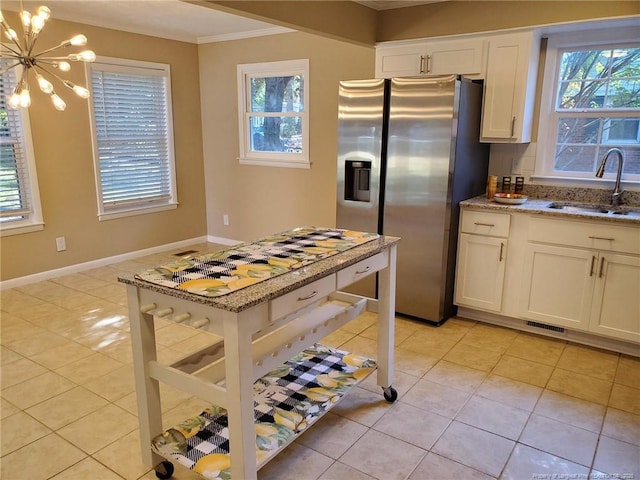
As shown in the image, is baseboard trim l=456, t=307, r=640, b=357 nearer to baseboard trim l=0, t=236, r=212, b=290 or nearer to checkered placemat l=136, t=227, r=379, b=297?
checkered placemat l=136, t=227, r=379, b=297

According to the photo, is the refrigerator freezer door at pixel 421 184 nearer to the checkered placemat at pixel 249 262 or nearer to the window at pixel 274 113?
the checkered placemat at pixel 249 262

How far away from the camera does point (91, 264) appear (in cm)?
486

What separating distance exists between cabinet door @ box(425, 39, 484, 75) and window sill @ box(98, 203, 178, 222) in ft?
10.8

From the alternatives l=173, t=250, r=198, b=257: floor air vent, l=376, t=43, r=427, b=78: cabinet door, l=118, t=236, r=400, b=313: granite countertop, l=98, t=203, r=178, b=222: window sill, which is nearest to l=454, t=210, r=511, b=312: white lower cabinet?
l=376, t=43, r=427, b=78: cabinet door

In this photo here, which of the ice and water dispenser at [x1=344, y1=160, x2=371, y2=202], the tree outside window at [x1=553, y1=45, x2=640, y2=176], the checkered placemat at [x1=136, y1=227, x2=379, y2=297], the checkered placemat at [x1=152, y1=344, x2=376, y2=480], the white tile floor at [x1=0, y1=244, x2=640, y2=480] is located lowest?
the white tile floor at [x1=0, y1=244, x2=640, y2=480]

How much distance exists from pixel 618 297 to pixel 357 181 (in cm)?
197

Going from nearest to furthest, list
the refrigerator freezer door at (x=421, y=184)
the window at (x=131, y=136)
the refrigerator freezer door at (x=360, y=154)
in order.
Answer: the refrigerator freezer door at (x=421, y=184)
the refrigerator freezer door at (x=360, y=154)
the window at (x=131, y=136)

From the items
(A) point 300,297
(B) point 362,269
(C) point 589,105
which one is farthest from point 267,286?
(C) point 589,105

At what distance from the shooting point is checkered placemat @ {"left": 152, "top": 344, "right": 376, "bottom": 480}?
6.20 ft

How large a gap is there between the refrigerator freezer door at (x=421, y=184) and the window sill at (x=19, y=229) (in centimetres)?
320

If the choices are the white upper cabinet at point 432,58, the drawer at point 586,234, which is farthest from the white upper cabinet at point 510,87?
the drawer at point 586,234

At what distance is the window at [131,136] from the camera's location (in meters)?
4.73

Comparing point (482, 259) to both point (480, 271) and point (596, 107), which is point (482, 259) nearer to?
point (480, 271)

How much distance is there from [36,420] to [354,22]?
3306 millimetres
